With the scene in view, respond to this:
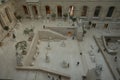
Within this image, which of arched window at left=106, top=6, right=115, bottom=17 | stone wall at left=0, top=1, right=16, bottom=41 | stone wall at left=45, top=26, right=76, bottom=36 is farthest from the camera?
arched window at left=106, top=6, right=115, bottom=17

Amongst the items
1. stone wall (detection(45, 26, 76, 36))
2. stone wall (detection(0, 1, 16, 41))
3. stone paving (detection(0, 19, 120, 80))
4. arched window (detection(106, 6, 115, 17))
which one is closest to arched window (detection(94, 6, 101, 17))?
arched window (detection(106, 6, 115, 17))

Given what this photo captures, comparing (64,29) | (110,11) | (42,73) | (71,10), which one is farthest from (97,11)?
(42,73)

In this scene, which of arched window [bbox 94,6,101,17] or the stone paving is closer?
the stone paving

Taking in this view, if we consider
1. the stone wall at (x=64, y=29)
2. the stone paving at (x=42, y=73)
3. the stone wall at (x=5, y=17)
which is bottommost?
the stone paving at (x=42, y=73)

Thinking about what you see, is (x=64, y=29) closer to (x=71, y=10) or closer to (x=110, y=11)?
(x=71, y=10)

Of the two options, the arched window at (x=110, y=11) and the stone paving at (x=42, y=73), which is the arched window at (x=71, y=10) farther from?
the arched window at (x=110, y=11)

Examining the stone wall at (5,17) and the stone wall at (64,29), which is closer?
the stone wall at (5,17)

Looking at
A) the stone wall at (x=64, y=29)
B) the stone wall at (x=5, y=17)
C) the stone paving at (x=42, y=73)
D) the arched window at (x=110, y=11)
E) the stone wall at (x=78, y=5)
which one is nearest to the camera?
the stone paving at (x=42, y=73)

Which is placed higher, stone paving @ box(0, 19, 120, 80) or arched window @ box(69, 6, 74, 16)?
arched window @ box(69, 6, 74, 16)

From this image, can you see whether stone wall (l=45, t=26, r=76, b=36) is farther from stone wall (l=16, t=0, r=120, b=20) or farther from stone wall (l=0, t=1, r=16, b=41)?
stone wall (l=0, t=1, r=16, b=41)

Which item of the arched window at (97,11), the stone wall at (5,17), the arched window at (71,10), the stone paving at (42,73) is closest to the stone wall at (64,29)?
the stone paving at (42,73)

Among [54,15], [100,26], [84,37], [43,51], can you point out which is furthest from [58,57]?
[100,26]

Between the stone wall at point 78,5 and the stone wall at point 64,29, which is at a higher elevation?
the stone wall at point 78,5

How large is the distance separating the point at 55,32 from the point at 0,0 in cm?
1214
